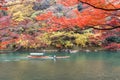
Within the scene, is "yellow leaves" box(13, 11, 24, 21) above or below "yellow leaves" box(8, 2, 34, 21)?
below

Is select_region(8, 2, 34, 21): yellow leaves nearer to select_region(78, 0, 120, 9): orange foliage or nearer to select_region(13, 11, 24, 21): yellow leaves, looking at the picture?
select_region(13, 11, 24, 21): yellow leaves

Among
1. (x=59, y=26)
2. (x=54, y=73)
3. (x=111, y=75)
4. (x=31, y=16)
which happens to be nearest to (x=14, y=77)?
(x=54, y=73)

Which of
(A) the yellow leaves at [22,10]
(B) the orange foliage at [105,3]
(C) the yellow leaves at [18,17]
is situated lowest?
(B) the orange foliage at [105,3]

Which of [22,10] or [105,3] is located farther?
Result: [22,10]

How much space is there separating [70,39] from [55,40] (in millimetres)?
2295

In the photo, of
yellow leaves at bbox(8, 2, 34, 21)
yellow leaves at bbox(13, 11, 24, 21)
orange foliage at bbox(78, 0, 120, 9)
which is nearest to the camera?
orange foliage at bbox(78, 0, 120, 9)

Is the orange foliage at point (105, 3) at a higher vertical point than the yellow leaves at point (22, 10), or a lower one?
lower

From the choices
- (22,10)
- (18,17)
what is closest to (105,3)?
(18,17)

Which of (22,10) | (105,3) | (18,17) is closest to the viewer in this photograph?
(105,3)

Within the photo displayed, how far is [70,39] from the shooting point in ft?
127

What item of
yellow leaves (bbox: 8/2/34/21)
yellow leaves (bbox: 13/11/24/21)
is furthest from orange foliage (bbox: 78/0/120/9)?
yellow leaves (bbox: 8/2/34/21)

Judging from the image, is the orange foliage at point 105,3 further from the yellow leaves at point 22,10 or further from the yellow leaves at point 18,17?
the yellow leaves at point 22,10

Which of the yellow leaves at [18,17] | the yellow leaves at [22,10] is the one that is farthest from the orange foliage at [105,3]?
the yellow leaves at [22,10]

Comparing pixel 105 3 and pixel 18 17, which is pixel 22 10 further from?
pixel 105 3
